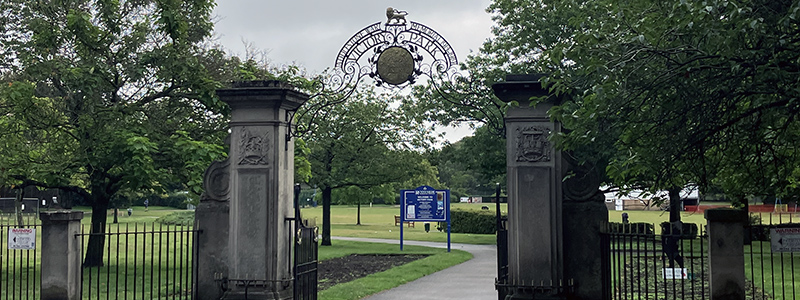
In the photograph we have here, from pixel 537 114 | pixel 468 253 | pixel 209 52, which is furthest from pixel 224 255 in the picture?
pixel 468 253

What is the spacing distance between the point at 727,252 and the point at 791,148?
2.21 meters

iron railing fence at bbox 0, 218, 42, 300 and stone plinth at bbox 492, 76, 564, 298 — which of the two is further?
iron railing fence at bbox 0, 218, 42, 300

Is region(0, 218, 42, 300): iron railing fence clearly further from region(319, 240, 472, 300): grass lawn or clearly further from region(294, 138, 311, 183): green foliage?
region(294, 138, 311, 183): green foliage

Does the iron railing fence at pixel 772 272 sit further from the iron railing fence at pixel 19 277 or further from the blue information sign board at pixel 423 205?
the blue information sign board at pixel 423 205

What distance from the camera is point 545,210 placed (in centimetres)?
959

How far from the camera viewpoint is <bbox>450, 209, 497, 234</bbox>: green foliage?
37.9 metres

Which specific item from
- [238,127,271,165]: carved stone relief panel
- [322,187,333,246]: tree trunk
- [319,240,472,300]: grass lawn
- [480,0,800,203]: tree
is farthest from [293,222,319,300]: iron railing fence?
[322,187,333,246]: tree trunk

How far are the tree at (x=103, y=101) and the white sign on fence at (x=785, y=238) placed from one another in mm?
11031

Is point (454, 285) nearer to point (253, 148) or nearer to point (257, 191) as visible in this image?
point (257, 191)

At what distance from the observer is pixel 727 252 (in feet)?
28.5

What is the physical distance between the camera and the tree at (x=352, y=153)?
95.4ft

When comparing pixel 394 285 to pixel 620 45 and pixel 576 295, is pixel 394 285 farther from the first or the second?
pixel 620 45

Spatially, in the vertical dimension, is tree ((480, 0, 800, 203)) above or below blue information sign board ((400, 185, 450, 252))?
above

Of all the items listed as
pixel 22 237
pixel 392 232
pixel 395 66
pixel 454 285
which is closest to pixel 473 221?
pixel 392 232
